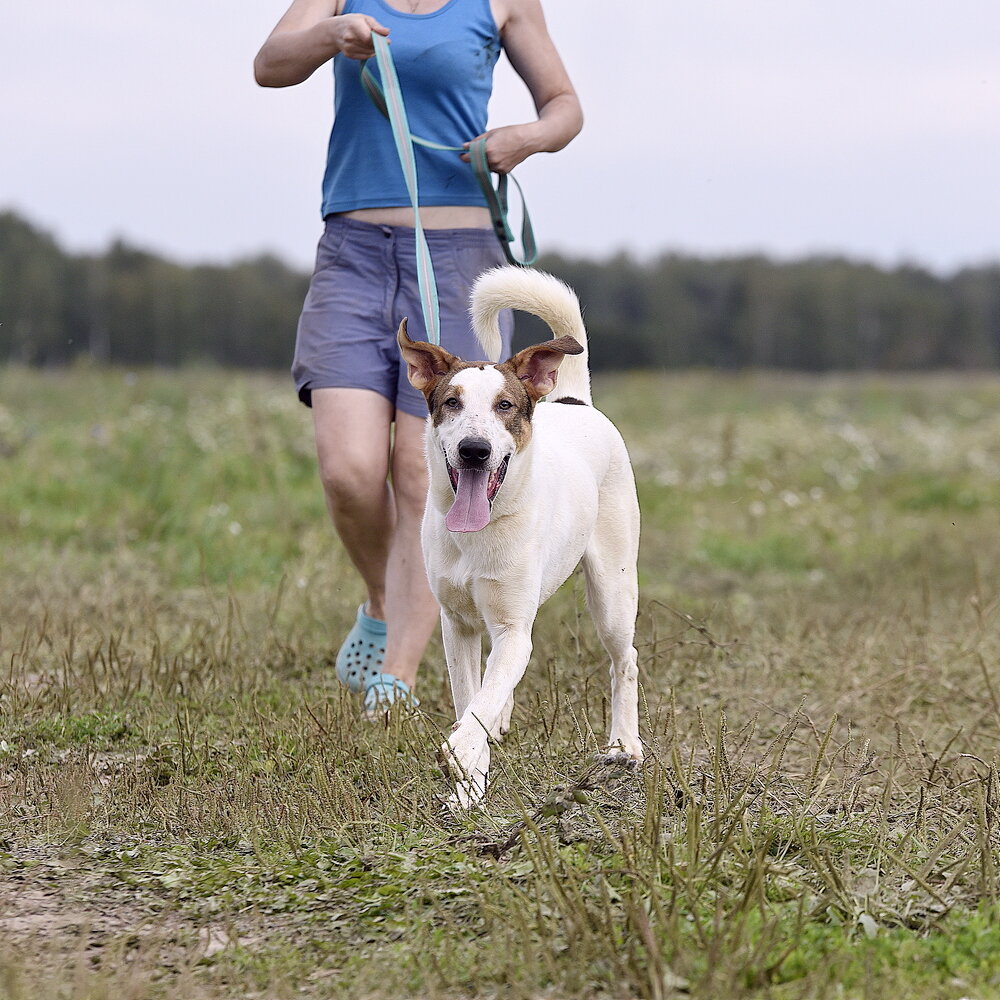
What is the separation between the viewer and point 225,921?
9.05 feet

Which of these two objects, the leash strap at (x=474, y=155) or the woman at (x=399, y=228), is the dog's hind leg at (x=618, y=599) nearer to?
the woman at (x=399, y=228)

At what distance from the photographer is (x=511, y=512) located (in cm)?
348

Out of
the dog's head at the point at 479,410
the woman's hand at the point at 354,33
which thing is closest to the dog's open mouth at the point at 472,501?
the dog's head at the point at 479,410

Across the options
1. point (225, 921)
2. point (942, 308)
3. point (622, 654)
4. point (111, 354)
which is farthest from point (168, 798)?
point (942, 308)

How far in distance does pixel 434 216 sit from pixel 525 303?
0.62 metres

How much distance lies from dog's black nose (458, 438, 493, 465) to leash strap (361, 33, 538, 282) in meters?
1.05

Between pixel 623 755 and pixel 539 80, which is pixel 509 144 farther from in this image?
pixel 623 755

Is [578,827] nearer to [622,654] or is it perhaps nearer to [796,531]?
[622,654]

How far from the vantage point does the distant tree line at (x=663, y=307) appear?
145ft

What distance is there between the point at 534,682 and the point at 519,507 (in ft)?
4.61

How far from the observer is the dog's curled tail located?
3.95m

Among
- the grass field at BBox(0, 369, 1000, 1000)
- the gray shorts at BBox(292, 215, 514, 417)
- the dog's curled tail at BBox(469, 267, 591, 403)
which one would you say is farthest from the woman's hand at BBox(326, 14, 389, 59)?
the grass field at BBox(0, 369, 1000, 1000)

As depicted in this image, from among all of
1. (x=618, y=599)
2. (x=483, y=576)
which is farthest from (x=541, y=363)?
(x=618, y=599)

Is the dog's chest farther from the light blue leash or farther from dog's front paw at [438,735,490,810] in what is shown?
the light blue leash
